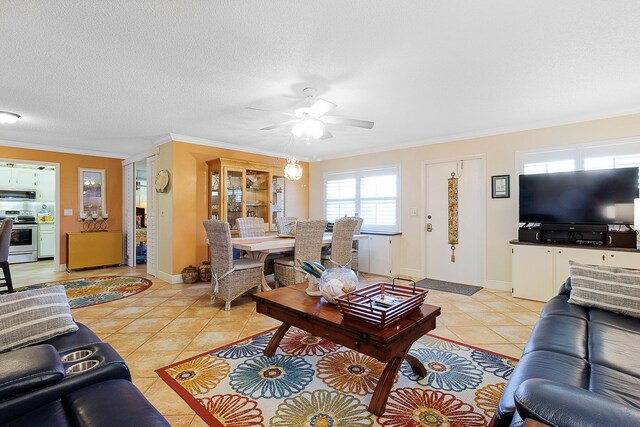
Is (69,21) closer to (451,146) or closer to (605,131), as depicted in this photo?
(451,146)

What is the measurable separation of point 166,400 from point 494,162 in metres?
4.69

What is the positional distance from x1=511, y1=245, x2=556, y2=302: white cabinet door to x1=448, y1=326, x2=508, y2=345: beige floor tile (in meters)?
1.36

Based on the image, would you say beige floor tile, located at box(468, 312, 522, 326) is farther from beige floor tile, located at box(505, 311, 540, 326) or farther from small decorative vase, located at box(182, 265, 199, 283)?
small decorative vase, located at box(182, 265, 199, 283)

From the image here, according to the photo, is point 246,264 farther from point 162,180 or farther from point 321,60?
point 321,60

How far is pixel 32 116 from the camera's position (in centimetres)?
380

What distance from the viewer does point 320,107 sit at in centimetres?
290

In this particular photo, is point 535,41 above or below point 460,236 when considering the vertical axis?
above

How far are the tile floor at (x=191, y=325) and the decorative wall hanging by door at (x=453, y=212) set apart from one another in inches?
32.3

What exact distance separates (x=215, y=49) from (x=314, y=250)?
2.48 metres

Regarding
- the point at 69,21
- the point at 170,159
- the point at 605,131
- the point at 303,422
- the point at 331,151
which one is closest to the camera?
the point at 303,422

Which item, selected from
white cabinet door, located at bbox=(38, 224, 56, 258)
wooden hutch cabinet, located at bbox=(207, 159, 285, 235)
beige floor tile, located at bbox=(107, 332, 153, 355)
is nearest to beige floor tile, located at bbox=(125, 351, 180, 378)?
beige floor tile, located at bbox=(107, 332, 153, 355)

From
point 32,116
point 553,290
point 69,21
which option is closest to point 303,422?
point 69,21

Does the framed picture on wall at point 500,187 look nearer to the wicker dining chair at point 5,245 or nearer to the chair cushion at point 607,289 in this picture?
the chair cushion at point 607,289

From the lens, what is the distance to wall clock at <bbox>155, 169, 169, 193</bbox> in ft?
15.6
